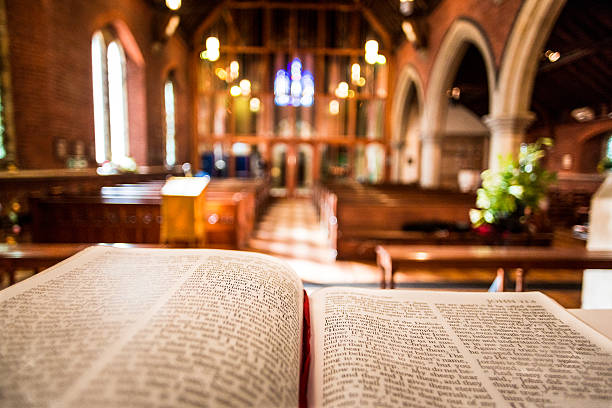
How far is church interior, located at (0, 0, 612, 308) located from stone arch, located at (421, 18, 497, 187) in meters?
0.04

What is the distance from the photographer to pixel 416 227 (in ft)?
15.5

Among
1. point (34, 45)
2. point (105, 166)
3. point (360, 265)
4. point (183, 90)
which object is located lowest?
point (360, 265)

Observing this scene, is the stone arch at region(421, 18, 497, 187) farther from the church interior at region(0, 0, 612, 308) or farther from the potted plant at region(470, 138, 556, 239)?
the potted plant at region(470, 138, 556, 239)

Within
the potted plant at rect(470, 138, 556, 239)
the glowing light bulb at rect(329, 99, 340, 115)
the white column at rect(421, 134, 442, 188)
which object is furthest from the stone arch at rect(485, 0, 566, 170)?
the glowing light bulb at rect(329, 99, 340, 115)

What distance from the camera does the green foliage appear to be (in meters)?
2.80

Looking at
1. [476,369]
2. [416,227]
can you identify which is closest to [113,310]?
[476,369]

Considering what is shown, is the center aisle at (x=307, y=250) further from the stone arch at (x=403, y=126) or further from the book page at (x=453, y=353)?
the stone arch at (x=403, y=126)

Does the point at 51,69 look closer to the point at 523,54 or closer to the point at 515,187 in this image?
the point at 515,187

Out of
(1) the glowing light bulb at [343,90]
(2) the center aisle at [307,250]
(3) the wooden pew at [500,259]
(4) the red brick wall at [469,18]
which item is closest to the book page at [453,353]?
(3) the wooden pew at [500,259]

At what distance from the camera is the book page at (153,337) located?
471mm

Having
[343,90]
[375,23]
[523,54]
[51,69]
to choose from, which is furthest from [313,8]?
[51,69]

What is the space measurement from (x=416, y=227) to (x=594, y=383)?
13.7 ft

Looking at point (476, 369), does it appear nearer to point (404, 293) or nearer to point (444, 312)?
point (444, 312)

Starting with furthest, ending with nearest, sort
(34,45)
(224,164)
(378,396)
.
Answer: (224,164) < (34,45) < (378,396)
